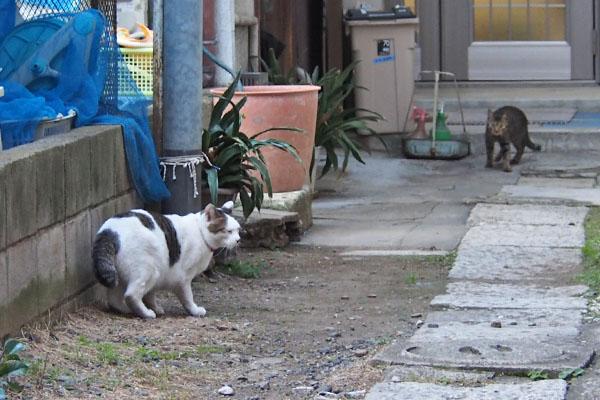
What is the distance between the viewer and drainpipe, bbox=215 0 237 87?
7.93m

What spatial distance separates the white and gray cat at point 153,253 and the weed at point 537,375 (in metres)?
1.73

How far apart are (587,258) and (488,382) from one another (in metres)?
2.55

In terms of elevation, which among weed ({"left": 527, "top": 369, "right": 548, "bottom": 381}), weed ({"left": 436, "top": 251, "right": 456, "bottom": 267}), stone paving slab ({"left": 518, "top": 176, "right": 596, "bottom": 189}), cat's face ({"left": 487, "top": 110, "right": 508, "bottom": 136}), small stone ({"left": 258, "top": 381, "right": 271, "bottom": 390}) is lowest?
small stone ({"left": 258, "top": 381, "right": 271, "bottom": 390})

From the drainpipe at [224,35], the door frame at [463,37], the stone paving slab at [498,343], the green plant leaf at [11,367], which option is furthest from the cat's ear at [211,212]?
the door frame at [463,37]

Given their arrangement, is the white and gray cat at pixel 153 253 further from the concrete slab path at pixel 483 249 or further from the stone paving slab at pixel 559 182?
the stone paving slab at pixel 559 182

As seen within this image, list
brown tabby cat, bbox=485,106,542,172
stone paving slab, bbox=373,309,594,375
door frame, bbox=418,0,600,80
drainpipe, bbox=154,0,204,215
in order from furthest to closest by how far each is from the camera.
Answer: door frame, bbox=418,0,600,80 → brown tabby cat, bbox=485,106,542,172 → drainpipe, bbox=154,0,204,215 → stone paving slab, bbox=373,309,594,375

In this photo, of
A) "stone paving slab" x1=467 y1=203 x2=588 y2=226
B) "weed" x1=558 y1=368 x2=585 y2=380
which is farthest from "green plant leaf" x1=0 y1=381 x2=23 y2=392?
"stone paving slab" x1=467 y1=203 x2=588 y2=226

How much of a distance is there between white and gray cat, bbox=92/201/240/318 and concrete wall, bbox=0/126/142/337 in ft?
0.45

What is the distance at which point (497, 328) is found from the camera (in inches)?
178

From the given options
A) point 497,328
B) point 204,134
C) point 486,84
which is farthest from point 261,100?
point 486,84

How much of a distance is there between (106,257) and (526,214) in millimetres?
3760

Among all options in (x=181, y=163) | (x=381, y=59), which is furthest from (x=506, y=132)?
(x=181, y=163)

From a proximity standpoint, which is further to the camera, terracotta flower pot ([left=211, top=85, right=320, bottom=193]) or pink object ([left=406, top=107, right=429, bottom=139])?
pink object ([left=406, top=107, right=429, bottom=139])

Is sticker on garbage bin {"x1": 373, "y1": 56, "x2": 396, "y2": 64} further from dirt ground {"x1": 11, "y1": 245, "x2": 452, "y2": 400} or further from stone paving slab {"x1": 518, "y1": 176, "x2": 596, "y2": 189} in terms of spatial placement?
dirt ground {"x1": 11, "y1": 245, "x2": 452, "y2": 400}
